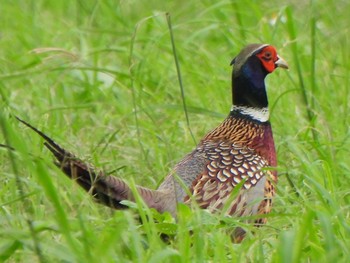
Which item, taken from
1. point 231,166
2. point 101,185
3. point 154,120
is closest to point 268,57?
point 231,166

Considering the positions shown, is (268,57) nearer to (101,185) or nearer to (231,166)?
(231,166)

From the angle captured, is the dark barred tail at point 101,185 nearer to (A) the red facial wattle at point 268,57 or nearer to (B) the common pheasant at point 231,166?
(B) the common pheasant at point 231,166

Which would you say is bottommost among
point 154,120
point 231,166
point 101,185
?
point 231,166

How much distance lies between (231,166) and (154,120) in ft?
1.51

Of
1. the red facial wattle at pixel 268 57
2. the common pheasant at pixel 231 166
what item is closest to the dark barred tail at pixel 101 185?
the common pheasant at pixel 231 166

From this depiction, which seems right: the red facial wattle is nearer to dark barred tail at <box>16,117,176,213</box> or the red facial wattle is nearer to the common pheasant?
the common pheasant

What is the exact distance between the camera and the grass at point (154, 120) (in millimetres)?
3846

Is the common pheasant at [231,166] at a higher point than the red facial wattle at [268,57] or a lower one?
lower

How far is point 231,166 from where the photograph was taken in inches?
202

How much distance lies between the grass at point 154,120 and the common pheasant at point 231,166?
0.29 ft

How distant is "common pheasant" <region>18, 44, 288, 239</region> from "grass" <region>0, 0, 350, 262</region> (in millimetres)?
89

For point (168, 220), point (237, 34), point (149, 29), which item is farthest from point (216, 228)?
point (149, 29)

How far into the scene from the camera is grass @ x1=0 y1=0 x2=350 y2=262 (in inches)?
151

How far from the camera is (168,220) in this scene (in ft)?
14.6
